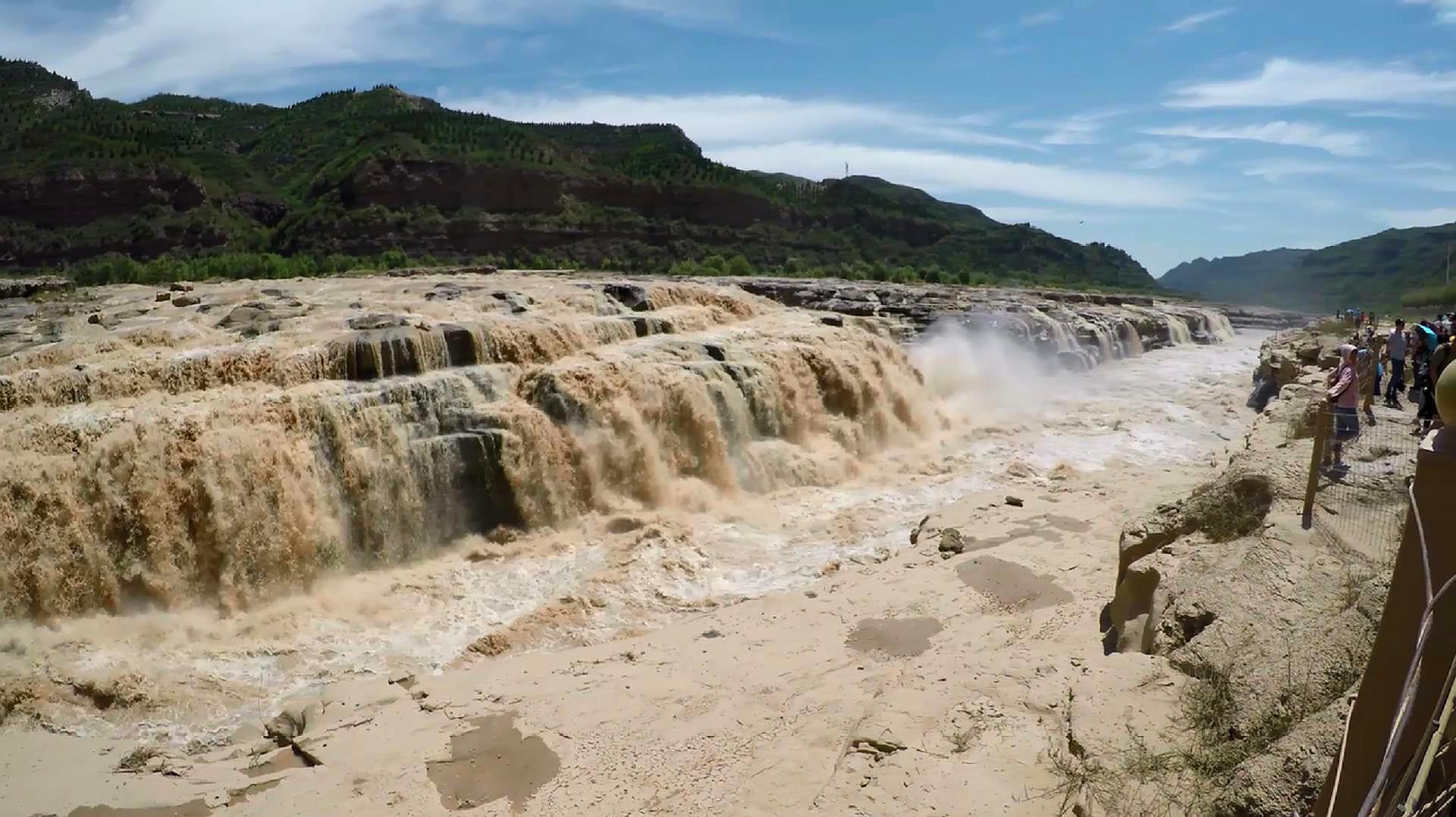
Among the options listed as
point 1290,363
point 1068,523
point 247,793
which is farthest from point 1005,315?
point 247,793

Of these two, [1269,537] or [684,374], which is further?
[684,374]

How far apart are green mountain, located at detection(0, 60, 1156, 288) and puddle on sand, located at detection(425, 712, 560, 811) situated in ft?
109

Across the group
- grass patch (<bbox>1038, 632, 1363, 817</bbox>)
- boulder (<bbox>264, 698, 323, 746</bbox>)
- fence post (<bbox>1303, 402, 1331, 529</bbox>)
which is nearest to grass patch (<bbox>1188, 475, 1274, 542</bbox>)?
fence post (<bbox>1303, 402, 1331, 529</bbox>)

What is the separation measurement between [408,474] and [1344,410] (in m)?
10.3

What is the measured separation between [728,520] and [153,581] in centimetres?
686

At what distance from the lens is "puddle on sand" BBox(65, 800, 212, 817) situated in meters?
5.99

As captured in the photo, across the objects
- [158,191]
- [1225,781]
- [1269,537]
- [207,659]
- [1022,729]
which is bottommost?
[207,659]

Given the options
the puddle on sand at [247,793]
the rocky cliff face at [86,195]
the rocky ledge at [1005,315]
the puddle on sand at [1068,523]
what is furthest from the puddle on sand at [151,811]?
the rocky cliff face at [86,195]

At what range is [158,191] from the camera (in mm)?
41531

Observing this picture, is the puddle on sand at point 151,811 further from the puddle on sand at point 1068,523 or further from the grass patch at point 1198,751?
the puddle on sand at point 1068,523

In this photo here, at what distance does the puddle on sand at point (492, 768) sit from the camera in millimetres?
5898

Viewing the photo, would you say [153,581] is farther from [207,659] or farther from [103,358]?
[103,358]

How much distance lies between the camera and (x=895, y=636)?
306 inches

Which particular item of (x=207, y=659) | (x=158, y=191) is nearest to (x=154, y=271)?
(x=158, y=191)
